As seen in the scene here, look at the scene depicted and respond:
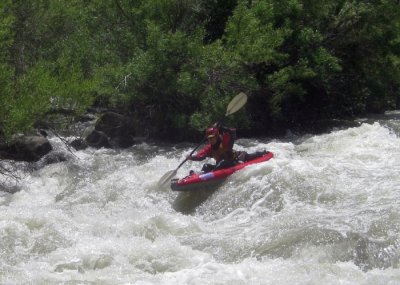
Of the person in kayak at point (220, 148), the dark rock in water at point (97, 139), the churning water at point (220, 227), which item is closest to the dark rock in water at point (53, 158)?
the dark rock in water at point (97, 139)

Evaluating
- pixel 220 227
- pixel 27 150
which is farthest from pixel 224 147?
pixel 27 150

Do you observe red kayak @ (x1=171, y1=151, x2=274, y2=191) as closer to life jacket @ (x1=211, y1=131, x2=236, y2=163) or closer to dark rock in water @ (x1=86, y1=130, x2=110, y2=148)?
life jacket @ (x1=211, y1=131, x2=236, y2=163)

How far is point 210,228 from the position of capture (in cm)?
745

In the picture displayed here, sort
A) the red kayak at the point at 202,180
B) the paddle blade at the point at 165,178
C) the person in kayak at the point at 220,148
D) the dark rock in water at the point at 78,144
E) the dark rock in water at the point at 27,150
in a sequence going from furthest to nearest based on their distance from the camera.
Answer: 1. the dark rock in water at the point at 78,144
2. the dark rock in water at the point at 27,150
3. the paddle blade at the point at 165,178
4. the person in kayak at the point at 220,148
5. the red kayak at the point at 202,180

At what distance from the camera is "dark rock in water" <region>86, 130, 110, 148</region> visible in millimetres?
13409

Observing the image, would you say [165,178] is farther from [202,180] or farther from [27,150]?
[27,150]

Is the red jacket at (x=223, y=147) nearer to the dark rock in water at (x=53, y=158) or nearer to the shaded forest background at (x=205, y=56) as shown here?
the shaded forest background at (x=205, y=56)

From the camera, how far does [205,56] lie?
1302cm

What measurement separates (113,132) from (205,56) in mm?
2558

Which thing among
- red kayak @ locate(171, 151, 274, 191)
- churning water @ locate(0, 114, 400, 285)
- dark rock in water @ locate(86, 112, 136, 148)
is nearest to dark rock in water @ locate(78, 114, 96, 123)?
dark rock in water @ locate(86, 112, 136, 148)

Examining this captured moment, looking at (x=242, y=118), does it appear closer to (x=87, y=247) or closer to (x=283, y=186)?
(x=283, y=186)

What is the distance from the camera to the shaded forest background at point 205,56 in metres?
13.0

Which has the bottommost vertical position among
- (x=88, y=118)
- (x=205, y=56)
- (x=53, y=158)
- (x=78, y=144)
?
(x=88, y=118)

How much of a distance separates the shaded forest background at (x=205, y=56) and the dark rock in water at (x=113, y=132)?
0.24 meters
